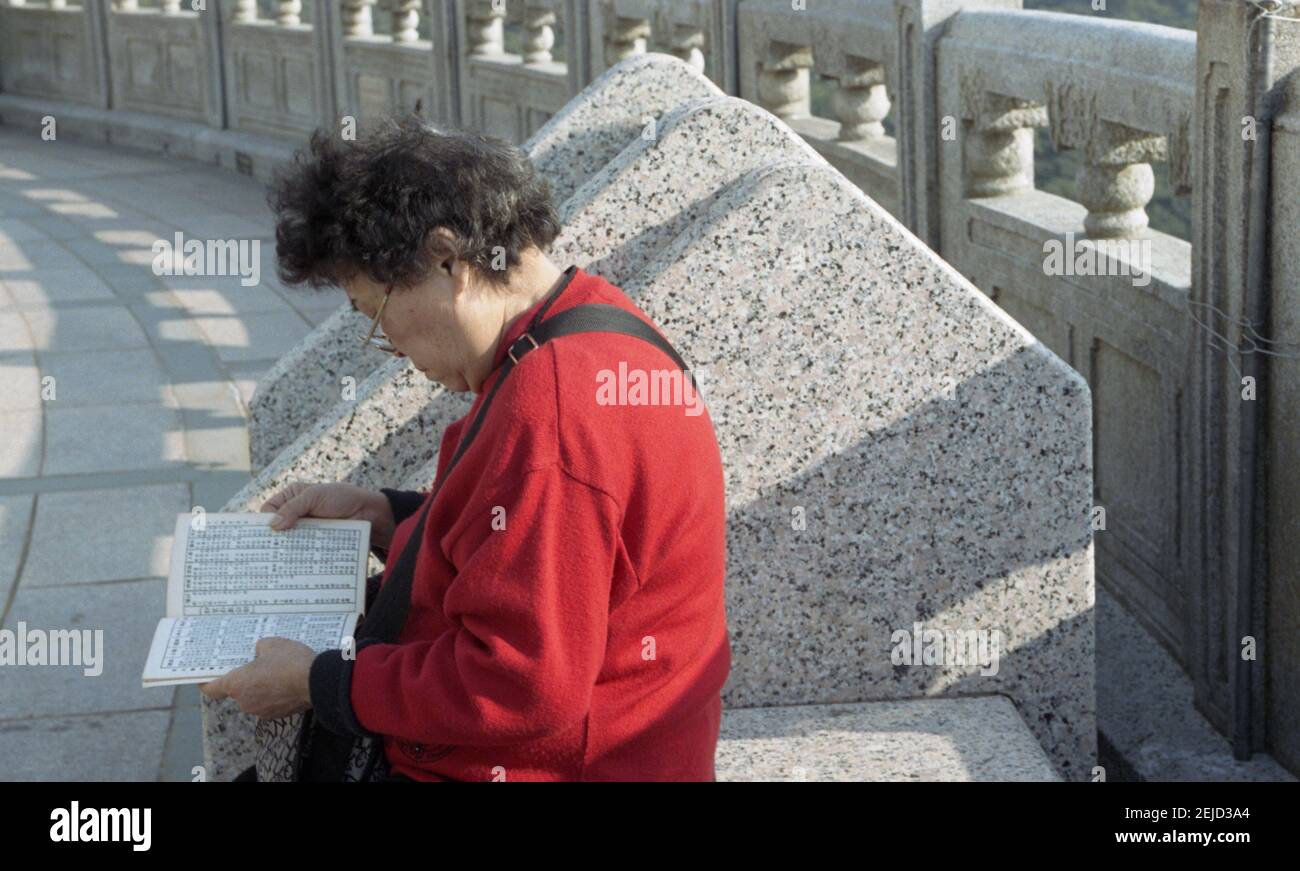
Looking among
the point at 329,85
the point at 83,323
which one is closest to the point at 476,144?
the point at 83,323

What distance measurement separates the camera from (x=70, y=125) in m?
17.8

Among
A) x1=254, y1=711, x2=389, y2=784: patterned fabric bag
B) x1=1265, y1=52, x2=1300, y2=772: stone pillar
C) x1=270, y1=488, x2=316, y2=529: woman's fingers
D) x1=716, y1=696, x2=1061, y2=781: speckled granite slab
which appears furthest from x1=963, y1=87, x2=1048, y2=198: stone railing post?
x1=254, y1=711, x2=389, y2=784: patterned fabric bag

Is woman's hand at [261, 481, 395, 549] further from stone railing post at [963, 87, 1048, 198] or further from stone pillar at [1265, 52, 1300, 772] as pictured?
stone railing post at [963, 87, 1048, 198]

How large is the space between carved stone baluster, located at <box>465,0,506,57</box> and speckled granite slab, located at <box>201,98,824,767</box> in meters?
8.73

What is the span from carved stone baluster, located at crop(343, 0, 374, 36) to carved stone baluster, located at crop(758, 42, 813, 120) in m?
6.74

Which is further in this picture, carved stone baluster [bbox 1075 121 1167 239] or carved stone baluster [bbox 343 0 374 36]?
carved stone baluster [bbox 343 0 374 36]

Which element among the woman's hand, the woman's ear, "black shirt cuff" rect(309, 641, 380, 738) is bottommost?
"black shirt cuff" rect(309, 641, 380, 738)

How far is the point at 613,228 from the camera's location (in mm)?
3809

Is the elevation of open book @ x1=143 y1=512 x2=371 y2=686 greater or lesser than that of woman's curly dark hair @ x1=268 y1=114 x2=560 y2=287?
lesser

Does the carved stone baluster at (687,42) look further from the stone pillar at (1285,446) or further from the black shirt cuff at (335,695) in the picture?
the black shirt cuff at (335,695)

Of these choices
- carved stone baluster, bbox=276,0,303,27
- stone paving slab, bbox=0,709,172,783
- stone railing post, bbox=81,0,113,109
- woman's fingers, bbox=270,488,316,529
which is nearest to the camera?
woman's fingers, bbox=270,488,316,529

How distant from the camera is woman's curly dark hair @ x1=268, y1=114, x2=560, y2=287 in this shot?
2492mm

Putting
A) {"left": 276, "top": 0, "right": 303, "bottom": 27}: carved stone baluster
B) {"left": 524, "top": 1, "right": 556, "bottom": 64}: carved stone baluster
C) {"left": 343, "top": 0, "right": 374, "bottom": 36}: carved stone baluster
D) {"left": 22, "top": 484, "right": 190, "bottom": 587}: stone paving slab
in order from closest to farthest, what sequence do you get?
{"left": 22, "top": 484, "right": 190, "bottom": 587}: stone paving slab
{"left": 524, "top": 1, "right": 556, "bottom": 64}: carved stone baluster
{"left": 343, "top": 0, "right": 374, "bottom": 36}: carved stone baluster
{"left": 276, "top": 0, "right": 303, "bottom": 27}: carved stone baluster

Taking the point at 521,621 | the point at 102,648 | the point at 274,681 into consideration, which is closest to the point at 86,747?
the point at 102,648
